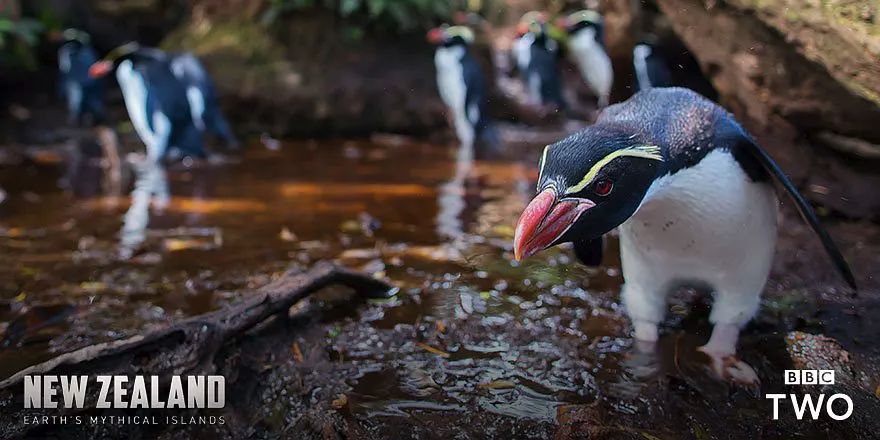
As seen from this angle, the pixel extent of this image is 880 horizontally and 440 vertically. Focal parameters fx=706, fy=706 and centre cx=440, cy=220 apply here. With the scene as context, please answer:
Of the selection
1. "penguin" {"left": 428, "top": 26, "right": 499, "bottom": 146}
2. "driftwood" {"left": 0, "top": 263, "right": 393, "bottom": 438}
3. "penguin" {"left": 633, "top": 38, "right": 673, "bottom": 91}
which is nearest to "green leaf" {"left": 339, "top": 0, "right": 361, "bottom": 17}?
"penguin" {"left": 428, "top": 26, "right": 499, "bottom": 146}

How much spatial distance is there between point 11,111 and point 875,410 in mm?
9974

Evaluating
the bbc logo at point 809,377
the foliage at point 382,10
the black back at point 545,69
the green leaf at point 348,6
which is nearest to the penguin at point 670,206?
the bbc logo at point 809,377

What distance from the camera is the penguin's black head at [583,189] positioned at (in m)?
1.62

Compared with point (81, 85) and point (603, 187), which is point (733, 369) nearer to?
point (603, 187)

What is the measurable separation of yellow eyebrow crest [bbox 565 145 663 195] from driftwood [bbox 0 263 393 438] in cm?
117

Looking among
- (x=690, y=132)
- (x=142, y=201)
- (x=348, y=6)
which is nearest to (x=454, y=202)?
(x=142, y=201)

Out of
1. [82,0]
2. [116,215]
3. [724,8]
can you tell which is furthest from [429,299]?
[82,0]

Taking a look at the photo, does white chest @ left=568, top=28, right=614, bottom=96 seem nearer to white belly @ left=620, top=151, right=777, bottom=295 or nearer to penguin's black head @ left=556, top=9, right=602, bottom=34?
penguin's black head @ left=556, top=9, right=602, bottom=34

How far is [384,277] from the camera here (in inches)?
124

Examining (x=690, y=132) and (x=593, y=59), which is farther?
(x=593, y=59)

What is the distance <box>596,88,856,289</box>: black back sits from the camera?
1.88m

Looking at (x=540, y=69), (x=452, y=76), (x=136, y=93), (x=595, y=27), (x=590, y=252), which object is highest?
(x=595, y=27)

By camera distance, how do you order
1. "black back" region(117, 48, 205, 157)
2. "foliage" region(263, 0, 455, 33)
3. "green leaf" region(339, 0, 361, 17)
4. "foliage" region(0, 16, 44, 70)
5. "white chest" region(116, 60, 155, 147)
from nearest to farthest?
"black back" region(117, 48, 205, 157), "white chest" region(116, 60, 155, 147), "green leaf" region(339, 0, 361, 17), "foliage" region(263, 0, 455, 33), "foliage" region(0, 16, 44, 70)

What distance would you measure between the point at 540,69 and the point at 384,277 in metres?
7.09
